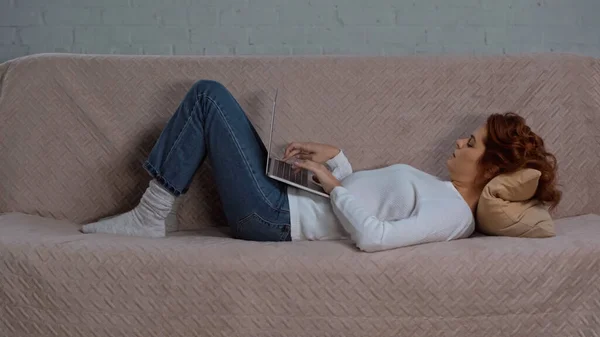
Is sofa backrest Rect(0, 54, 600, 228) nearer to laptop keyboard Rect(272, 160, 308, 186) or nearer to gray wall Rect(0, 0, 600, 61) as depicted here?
laptop keyboard Rect(272, 160, 308, 186)

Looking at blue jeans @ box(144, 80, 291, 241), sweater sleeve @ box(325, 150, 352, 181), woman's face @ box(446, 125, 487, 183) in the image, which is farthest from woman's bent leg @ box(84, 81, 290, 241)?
woman's face @ box(446, 125, 487, 183)

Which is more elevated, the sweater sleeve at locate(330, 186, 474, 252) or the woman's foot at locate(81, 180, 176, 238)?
the sweater sleeve at locate(330, 186, 474, 252)

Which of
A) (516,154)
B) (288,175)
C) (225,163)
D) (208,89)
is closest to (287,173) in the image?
(288,175)

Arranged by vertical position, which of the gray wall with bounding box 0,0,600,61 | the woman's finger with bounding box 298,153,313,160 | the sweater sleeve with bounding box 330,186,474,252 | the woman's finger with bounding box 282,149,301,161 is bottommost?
the sweater sleeve with bounding box 330,186,474,252

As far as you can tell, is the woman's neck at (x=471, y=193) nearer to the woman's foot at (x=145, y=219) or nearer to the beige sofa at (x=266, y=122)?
the beige sofa at (x=266, y=122)

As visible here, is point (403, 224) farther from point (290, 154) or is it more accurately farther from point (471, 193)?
point (290, 154)

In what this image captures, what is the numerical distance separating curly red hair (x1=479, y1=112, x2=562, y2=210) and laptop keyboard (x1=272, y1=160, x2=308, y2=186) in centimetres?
46

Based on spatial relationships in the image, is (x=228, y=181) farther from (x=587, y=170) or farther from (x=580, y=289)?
(x=587, y=170)

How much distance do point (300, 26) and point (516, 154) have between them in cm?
107

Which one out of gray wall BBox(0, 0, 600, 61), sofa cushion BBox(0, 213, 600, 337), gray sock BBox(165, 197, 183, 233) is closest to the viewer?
sofa cushion BBox(0, 213, 600, 337)

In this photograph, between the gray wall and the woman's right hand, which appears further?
the gray wall

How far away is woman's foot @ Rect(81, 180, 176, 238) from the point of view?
1.99 meters

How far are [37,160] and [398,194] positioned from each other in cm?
106

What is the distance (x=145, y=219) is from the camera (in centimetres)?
200
